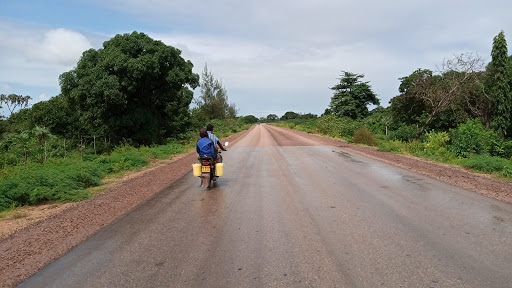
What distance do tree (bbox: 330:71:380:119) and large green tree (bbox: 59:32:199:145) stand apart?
3686cm

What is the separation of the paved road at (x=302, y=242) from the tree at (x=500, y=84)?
2408cm

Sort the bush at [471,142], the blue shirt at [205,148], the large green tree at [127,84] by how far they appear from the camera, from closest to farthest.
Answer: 1. the blue shirt at [205,148]
2. the bush at [471,142]
3. the large green tree at [127,84]

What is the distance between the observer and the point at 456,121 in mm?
30312

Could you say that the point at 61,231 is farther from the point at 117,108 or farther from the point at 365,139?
the point at 365,139

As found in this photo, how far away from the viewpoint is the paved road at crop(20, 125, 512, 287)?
427 centimetres

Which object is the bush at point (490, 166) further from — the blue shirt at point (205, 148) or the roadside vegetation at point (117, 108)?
the roadside vegetation at point (117, 108)

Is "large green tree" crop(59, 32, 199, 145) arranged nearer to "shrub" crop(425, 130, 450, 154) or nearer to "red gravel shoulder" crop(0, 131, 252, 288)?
"red gravel shoulder" crop(0, 131, 252, 288)

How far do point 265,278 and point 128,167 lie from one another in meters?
12.0

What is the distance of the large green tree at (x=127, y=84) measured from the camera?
21.8 meters

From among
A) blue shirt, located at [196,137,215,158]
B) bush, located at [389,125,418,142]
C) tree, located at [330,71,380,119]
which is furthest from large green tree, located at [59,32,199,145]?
tree, located at [330,71,380,119]

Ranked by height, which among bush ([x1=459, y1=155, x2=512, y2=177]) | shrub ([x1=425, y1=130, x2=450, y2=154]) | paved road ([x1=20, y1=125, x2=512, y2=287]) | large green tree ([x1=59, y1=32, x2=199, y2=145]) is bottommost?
paved road ([x1=20, y1=125, x2=512, y2=287])

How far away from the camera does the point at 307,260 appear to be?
4.73m

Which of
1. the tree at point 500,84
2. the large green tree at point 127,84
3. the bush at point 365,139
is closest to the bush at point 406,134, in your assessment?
the bush at point 365,139

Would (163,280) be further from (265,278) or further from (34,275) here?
(34,275)
